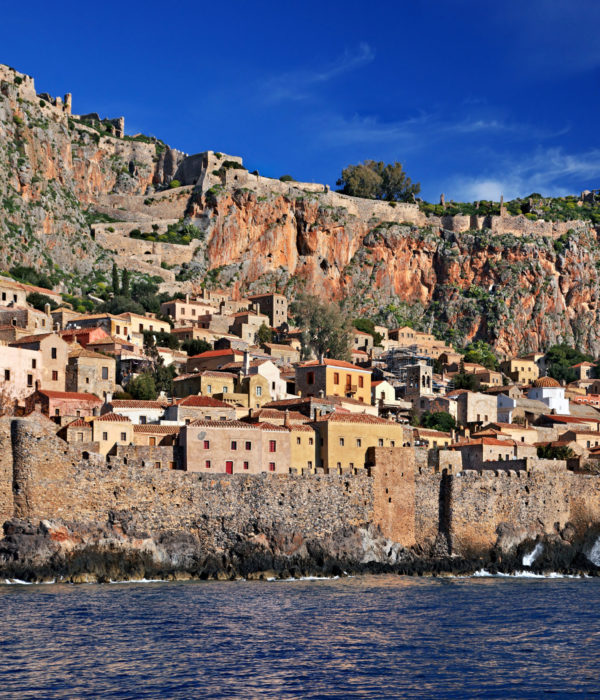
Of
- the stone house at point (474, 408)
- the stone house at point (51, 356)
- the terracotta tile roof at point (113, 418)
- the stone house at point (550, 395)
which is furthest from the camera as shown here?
the stone house at point (550, 395)

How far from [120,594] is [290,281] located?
91.1 m

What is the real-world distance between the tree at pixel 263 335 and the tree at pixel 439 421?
24.9 meters

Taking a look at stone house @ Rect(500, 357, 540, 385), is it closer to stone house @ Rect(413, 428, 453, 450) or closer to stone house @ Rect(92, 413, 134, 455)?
stone house @ Rect(413, 428, 453, 450)

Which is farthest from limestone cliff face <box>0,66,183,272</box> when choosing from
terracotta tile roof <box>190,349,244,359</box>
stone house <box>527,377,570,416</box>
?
stone house <box>527,377,570,416</box>

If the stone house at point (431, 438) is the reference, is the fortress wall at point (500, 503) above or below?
below

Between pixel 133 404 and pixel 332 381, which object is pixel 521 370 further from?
pixel 133 404

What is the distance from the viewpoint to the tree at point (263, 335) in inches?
4035

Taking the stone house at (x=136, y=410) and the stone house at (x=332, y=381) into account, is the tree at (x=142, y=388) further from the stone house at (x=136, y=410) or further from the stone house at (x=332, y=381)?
the stone house at (x=332, y=381)

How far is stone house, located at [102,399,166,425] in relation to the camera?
2411 inches

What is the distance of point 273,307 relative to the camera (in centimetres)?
11525

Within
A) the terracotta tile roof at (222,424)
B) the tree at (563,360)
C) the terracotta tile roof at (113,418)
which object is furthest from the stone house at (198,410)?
the tree at (563,360)

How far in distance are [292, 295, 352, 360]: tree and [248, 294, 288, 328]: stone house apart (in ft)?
16.2

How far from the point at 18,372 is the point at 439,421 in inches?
1224

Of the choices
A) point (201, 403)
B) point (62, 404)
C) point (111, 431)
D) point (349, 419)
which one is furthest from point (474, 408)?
point (111, 431)
